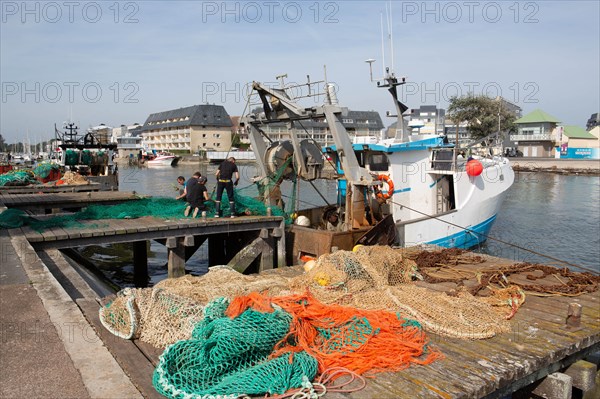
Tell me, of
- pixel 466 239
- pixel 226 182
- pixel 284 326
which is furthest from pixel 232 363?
pixel 466 239

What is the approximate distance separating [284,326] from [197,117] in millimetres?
102906

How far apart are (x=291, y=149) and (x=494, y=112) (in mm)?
61578

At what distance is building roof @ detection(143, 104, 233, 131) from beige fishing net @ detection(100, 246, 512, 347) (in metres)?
99.8

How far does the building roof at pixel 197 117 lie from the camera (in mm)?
103375

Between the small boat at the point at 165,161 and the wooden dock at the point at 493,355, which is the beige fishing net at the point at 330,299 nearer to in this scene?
the wooden dock at the point at 493,355

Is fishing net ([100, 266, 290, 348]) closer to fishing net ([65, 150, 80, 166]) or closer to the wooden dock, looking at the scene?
the wooden dock

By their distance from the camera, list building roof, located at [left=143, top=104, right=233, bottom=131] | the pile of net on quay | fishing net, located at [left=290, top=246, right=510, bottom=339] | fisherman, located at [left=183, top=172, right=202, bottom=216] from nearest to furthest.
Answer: the pile of net on quay
fishing net, located at [left=290, top=246, right=510, bottom=339]
fisherman, located at [left=183, top=172, right=202, bottom=216]
building roof, located at [left=143, top=104, right=233, bottom=131]

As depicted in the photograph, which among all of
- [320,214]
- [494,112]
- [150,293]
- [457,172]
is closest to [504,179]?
[457,172]

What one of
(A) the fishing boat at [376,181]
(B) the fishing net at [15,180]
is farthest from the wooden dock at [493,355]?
(B) the fishing net at [15,180]

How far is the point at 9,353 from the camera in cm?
427

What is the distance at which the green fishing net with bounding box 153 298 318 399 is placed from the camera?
365 centimetres

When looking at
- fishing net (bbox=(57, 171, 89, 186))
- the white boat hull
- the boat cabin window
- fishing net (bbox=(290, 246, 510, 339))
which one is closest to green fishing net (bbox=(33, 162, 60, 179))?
fishing net (bbox=(57, 171, 89, 186))

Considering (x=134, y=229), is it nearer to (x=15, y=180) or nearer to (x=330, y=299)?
(x=330, y=299)

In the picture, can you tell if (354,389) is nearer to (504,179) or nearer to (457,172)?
(457,172)
